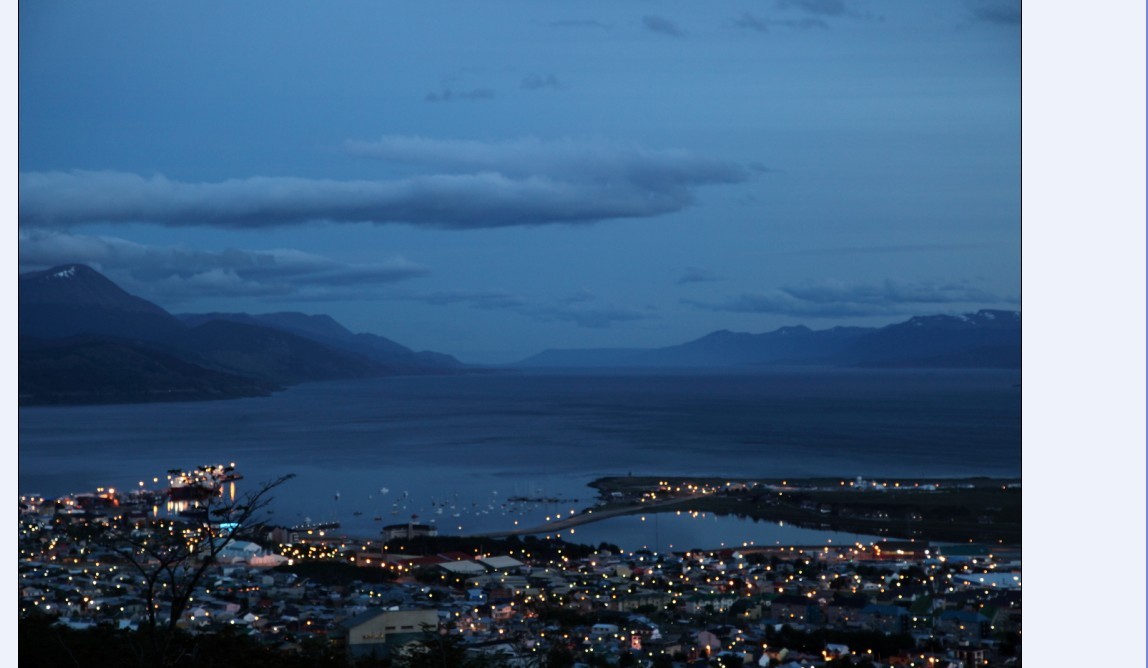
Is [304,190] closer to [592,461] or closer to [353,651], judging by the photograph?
[592,461]

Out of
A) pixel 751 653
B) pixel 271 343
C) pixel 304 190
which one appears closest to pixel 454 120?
pixel 304 190

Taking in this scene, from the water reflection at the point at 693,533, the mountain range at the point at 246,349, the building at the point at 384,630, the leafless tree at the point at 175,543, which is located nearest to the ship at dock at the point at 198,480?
the leafless tree at the point at 175,543

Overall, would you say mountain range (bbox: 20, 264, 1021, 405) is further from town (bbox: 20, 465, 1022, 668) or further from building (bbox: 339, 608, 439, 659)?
building (bbox: 339, 608, 439, 659)

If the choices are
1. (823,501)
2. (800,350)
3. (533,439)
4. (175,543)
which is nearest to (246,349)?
(533,439)

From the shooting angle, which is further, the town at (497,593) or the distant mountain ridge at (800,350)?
the distant mountain ridge at (800,350)

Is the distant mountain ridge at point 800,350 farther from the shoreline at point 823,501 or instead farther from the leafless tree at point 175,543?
the leafless tree at point 175,543
